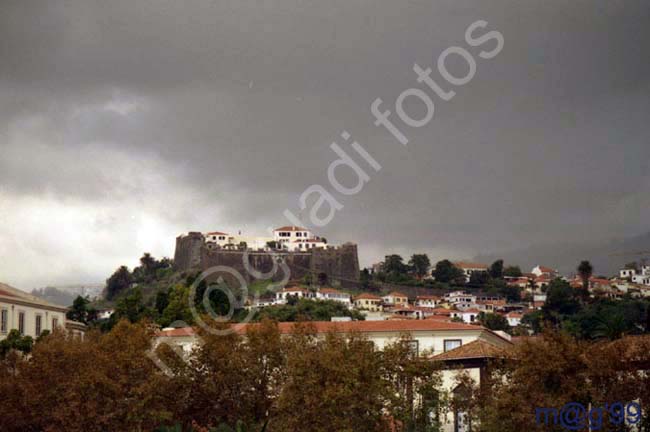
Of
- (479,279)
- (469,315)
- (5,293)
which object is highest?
(479,279)

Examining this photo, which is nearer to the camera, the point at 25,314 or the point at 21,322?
the point at 21,322

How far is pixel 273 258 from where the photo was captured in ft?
530

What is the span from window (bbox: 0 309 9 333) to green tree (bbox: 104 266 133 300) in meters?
119

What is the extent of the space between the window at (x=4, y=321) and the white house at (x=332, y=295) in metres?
93.1

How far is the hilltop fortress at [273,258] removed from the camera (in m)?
156

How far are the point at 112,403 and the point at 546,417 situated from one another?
1664 centimetres

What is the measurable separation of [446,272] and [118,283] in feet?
245

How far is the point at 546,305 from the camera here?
5635 inches

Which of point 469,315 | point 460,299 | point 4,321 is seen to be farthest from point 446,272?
point 4,321

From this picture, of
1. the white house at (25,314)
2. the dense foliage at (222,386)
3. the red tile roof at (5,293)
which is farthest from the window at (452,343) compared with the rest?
the red tile roof at (5,293)

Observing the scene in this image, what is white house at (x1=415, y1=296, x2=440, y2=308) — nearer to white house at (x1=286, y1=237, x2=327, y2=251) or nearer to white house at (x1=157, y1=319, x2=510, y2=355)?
white house at (x1=286, y1=237, x2=327, y2=251)

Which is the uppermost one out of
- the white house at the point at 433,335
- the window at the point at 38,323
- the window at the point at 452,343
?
the window at the point at 38,323

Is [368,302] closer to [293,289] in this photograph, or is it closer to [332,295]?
[332,295]

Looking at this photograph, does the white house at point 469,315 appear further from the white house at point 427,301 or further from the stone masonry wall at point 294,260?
the stone masonry wall at point 294,260
